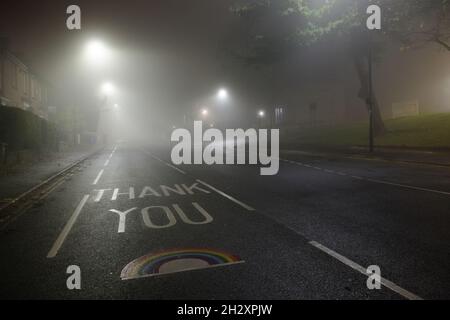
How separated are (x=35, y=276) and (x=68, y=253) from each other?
3.46 feet

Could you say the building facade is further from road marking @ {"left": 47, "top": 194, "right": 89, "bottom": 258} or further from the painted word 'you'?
the painted word 'you'

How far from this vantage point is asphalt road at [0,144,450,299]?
15.9 ft

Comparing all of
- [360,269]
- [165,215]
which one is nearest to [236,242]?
[360,269]

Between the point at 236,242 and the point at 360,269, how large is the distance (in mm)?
2239

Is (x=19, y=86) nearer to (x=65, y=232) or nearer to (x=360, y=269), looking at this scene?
(x=65, y=232)

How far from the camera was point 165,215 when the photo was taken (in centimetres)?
913

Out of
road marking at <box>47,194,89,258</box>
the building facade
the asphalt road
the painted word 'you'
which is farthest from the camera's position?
the building facade

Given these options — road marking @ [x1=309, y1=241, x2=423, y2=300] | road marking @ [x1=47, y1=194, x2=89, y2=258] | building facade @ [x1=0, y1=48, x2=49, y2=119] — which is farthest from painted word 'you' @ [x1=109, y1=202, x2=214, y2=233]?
building facade @ [x1=0, y1=48, x2=49, y2=119]

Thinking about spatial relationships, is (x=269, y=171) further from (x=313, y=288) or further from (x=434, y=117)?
(x=434, y=117)

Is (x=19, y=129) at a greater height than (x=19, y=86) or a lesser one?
lesser

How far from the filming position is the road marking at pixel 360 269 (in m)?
4.52

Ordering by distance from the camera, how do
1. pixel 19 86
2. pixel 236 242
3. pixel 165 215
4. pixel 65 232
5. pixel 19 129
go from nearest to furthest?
pixel 236 242 < pixel 65 232 < pixel 165 215 < pixel 19 129 < pixel 19 86

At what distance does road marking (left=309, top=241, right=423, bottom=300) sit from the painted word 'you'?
9.46 feet
